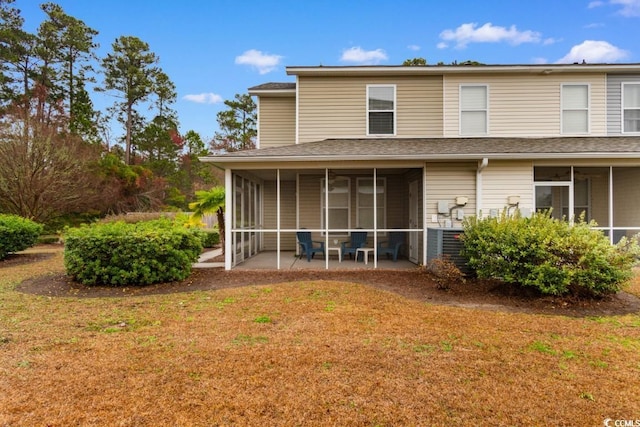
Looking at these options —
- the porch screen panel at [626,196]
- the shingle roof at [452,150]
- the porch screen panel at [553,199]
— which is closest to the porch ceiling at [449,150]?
the shingle roof at [452,150]

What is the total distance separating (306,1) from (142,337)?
15.5 metres

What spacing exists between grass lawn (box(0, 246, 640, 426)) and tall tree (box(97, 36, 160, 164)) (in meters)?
31.5

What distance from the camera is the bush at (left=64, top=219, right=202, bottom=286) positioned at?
24.3 ft

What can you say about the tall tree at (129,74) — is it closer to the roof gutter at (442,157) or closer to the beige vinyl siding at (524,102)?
the roof gutter at (442,157)

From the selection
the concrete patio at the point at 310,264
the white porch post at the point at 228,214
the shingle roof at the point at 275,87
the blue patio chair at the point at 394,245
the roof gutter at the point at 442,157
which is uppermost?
the shingle roof at the point at 275,87

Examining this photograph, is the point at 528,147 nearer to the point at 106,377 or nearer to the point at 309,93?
the point at 309,93

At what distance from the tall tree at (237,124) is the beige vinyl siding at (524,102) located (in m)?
27.1

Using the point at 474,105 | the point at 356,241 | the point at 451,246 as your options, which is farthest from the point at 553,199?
the point at 356,241

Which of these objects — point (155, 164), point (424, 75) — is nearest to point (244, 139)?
point (155, 164)

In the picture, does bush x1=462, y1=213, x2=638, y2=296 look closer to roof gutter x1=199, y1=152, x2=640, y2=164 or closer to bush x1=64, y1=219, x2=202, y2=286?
roof gutter x1=199, y1=152, x2=640, y2=164

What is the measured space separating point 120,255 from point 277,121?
738 centimetres

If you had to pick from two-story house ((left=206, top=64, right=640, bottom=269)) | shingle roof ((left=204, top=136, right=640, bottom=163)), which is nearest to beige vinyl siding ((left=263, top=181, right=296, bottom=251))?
two-story house ((left=206, top=64, right=640, bottom=269))

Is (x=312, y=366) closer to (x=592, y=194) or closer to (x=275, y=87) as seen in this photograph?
(x=275, y=87)

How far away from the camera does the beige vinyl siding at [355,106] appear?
11.4 metres
